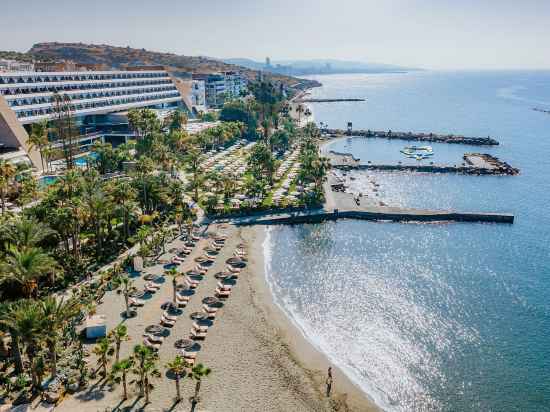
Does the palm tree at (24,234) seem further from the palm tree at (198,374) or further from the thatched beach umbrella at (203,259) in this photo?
the palm tree at (198,374)

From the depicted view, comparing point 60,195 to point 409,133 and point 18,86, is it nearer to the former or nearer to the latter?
point 18,86

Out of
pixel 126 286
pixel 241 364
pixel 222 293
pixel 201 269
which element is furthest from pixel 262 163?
pixel 241 364

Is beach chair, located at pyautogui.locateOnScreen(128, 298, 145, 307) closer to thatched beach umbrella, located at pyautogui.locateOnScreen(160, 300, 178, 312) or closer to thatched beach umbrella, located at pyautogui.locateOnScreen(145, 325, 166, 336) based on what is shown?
thatched beach umbrella, located at pyautogui.locateOnScreen(160, 300, 178, 312)

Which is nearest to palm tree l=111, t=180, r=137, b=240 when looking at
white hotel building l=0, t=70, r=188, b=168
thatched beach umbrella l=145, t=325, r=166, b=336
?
thatched beach umbrella l=145, t=325, r=166, b=336

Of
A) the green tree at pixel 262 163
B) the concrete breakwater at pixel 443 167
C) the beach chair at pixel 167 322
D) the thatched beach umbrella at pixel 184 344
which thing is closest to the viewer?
the thatched beach umbrella at pixel 184 344

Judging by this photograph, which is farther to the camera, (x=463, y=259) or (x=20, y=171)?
(x=20, y=171)

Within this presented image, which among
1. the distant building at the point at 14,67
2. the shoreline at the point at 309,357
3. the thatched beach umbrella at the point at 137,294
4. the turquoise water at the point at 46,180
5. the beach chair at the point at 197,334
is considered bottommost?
the shoreline at the point at 309,357

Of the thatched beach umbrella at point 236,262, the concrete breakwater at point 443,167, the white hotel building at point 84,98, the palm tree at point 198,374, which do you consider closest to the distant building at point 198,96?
the white hotel building at point 84,98

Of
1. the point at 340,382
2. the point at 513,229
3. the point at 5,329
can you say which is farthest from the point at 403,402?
the point at 513,229
